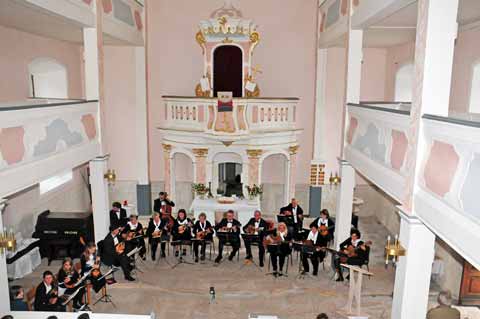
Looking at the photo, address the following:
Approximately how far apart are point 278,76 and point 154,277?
944cm

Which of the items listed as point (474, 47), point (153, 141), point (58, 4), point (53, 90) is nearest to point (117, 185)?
point (153, 141)

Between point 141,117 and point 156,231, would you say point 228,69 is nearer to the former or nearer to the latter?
point 141,117

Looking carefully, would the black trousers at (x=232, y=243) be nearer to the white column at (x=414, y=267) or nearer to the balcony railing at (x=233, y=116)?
the balcony railing at (x=233, y=116)

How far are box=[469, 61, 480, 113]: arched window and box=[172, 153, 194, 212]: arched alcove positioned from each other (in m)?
10.6

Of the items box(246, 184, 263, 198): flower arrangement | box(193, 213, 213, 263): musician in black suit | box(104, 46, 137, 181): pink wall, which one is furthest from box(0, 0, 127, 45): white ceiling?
box(246, 184, 263, 198): flower arrangement

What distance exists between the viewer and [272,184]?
17578 mm

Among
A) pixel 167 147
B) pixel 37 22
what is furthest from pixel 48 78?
pixel 167 147

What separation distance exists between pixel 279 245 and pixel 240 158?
5488 mm

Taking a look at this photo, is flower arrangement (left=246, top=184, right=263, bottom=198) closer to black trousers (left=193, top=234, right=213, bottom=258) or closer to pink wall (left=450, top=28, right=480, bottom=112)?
black trousers (left=193, top=234, right=213, bottom=258)

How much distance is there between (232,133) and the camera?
46.5ft

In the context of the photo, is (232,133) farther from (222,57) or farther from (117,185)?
(117,185)

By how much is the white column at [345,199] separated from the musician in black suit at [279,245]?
4.90 feet

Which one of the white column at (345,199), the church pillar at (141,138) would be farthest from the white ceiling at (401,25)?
the church pillar at (141,138)

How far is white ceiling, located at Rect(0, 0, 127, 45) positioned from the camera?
905cm
